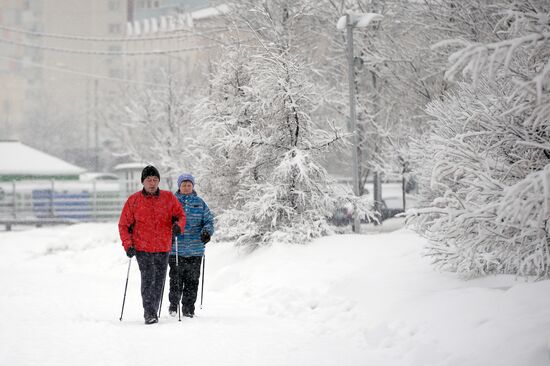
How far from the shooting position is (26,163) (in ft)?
152

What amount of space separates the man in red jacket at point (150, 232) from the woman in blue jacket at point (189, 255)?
1.72 ft

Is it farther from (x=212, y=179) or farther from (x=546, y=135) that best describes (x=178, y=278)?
(x=212, y=179)

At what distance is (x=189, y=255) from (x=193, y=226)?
38cm

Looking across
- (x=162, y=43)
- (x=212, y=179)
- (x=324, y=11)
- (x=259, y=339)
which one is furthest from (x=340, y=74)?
(x=162, y=43)

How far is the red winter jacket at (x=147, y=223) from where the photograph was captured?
9172mm

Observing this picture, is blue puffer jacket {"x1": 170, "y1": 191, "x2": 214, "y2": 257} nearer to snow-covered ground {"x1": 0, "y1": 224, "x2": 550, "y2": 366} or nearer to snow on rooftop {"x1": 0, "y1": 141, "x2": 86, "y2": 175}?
snow-covered ground {"x1": 0, "y1": 224, "x2": 550, "y2": 366}

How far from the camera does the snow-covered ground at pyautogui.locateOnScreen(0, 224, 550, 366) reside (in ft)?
22.0

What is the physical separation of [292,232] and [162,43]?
362 ft

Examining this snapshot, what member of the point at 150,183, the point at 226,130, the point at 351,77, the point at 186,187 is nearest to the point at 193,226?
the point at 186,187

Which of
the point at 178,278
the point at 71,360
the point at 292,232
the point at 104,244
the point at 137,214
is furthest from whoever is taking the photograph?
the point at 104,244

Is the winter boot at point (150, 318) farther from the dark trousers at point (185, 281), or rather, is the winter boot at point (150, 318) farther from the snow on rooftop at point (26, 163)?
the snow on rooftop at point (26, 163)

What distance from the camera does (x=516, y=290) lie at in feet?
23.4

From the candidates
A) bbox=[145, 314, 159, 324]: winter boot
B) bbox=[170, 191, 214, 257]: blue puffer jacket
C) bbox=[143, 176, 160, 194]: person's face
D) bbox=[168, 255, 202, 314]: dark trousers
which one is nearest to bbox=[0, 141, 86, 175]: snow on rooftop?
bbox=[170, 191, 214, 257]: blue puffer jacket

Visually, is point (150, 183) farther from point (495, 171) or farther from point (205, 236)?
point (495, 171)
